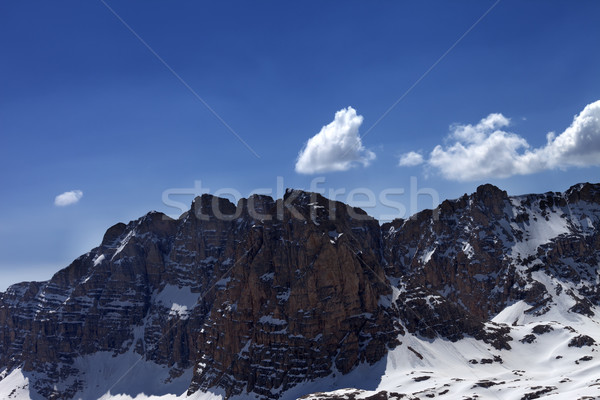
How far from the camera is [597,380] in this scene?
168875 mm

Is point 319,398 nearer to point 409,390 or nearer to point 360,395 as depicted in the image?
point 360,395

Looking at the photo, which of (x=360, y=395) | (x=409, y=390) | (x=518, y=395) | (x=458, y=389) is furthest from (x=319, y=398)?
(x=518, y=395)

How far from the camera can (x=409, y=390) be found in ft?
594

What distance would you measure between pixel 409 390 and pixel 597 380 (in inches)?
2123

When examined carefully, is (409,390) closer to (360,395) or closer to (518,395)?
(360,395)

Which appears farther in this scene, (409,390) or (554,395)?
(409,390)

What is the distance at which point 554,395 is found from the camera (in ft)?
523

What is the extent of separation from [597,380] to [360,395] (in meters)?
68.7

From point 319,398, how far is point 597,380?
8094 centimetres

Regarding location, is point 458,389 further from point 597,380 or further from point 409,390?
point 597,380

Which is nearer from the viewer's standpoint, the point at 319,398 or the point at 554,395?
the point at 554,395

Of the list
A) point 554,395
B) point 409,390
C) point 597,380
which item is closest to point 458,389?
point 409,390

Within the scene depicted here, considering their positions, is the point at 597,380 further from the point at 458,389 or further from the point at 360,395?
the point at 360,395

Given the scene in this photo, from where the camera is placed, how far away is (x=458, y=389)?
569 feet
